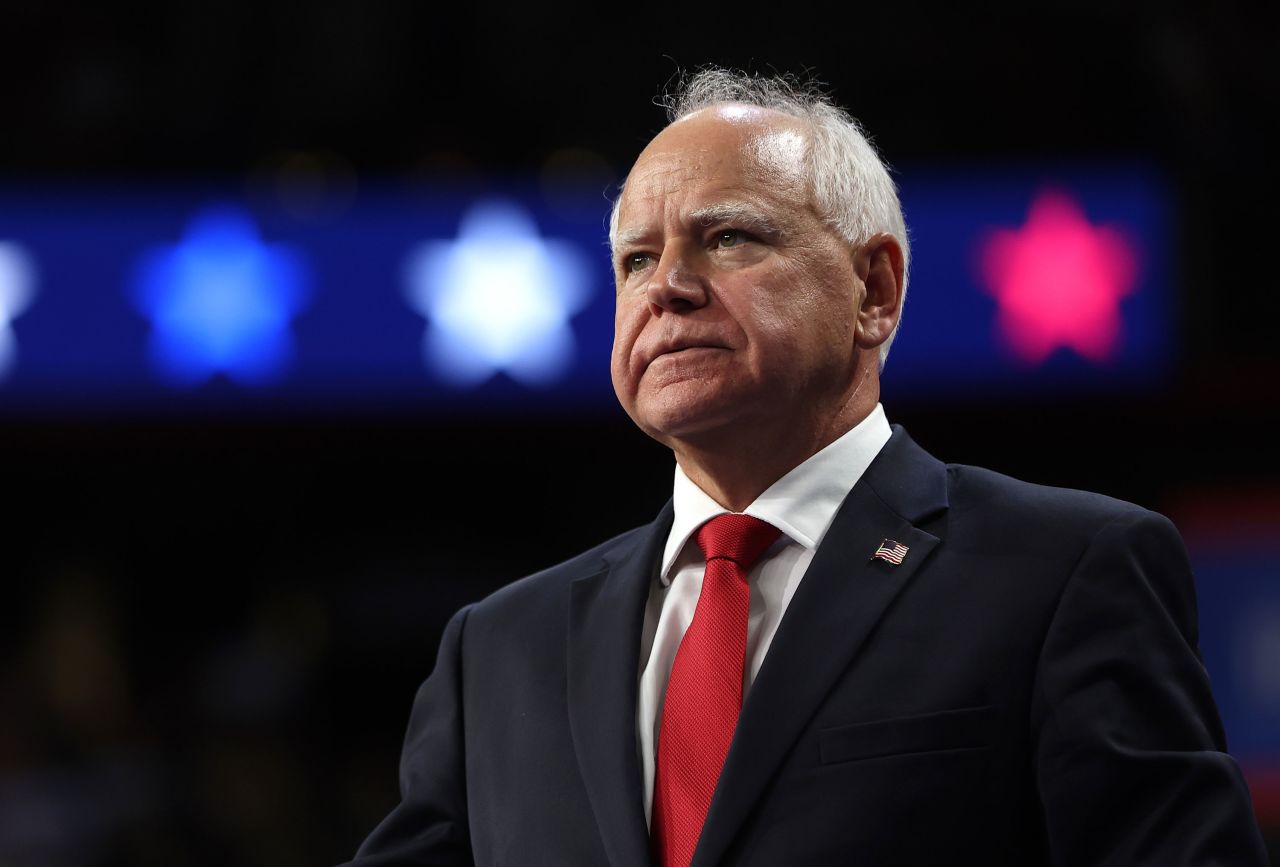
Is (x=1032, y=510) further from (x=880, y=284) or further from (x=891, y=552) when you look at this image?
(x=880, y=284)

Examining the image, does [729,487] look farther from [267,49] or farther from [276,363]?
[267,49]

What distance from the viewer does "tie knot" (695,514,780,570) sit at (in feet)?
5.84

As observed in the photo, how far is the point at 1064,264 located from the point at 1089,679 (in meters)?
3.90

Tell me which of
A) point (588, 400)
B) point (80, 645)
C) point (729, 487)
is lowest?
point (80, 645)

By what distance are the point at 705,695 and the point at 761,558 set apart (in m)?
0.19

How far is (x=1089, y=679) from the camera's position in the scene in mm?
1521

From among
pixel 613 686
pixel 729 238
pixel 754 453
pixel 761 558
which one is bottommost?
pixel 613 686

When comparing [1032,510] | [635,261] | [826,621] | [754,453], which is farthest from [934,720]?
[635,261]

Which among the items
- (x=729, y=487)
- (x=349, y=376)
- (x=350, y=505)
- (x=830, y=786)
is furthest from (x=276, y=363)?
(x=830, y=786)

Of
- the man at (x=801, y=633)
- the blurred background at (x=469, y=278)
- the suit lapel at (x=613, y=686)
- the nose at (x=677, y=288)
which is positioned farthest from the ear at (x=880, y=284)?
the blurred background at (x=469, y=278)

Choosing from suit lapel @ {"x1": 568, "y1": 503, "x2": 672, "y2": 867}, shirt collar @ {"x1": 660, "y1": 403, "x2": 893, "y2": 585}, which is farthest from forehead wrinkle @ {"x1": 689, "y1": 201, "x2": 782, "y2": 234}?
suit lapel @ {"x1": 568, "y1": 503, "x2": 672, "y2": 867}

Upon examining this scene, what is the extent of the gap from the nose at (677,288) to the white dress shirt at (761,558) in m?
0.22

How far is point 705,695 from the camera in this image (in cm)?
168

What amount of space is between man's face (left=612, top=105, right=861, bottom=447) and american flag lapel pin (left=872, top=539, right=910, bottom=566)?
0.19 meters
